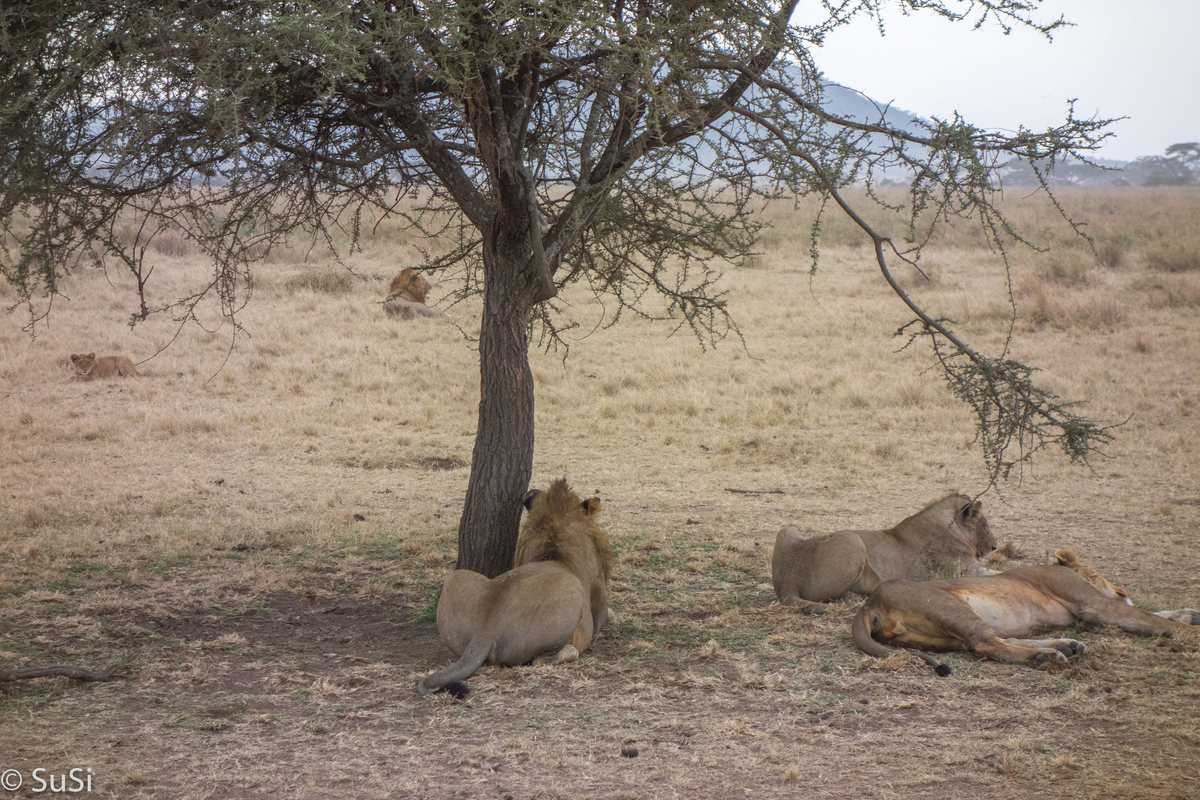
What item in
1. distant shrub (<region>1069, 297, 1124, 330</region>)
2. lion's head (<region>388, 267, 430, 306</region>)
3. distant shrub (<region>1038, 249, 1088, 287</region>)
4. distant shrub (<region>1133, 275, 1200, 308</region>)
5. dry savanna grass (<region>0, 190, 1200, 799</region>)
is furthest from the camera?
distant shrub (<region>1038, 249, 1088, 287</region>)

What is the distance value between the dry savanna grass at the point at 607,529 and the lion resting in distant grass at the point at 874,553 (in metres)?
0.37

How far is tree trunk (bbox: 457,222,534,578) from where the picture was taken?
259 inches

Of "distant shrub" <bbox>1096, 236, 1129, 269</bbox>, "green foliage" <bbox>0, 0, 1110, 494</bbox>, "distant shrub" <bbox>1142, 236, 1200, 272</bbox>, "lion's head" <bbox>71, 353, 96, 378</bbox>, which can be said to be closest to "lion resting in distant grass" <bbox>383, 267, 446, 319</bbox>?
"lion's head" <bbox>71, 353, 96, 378</bbox>

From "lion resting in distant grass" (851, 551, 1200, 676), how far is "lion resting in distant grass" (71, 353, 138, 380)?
41.2 feet

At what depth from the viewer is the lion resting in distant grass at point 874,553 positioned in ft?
20.8

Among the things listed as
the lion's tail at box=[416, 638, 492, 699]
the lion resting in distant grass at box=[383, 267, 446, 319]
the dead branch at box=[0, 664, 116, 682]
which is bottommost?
the dead branch at box=[0, 664, 116, 682]

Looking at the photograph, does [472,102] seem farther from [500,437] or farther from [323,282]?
[323,282]

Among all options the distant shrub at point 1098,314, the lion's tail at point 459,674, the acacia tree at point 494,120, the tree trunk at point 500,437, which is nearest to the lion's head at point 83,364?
the acacia tree at point 494,120

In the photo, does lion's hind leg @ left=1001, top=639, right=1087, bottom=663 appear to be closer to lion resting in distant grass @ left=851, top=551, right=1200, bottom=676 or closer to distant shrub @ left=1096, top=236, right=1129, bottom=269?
lion resting in distant grass @ left=851, top=551, right=1200, bottom=676

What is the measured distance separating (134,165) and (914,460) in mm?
8548

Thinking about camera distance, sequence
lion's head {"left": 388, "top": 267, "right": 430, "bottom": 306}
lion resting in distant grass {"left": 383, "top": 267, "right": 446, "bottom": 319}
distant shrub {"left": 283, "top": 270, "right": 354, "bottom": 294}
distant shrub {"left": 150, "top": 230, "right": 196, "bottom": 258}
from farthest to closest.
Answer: distant shrub {"left": 150, "top": 230, "right": 196, "bottom": 258} < distant shrub {"left": 283, "top": 270, "right": 354, "bottom": 294} < lion's head {"left": 388, "top": 267, "right": 430, "bottom": 306} < lion resting in distant grass {"left": 383, "top": 267, "right": 446, "bottom": 319}

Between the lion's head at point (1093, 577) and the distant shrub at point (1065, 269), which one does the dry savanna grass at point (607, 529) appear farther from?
the lion's head at point (1093, 577)

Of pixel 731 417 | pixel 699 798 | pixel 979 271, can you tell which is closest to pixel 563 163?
pixel 699 798

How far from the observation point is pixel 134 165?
257 inches
